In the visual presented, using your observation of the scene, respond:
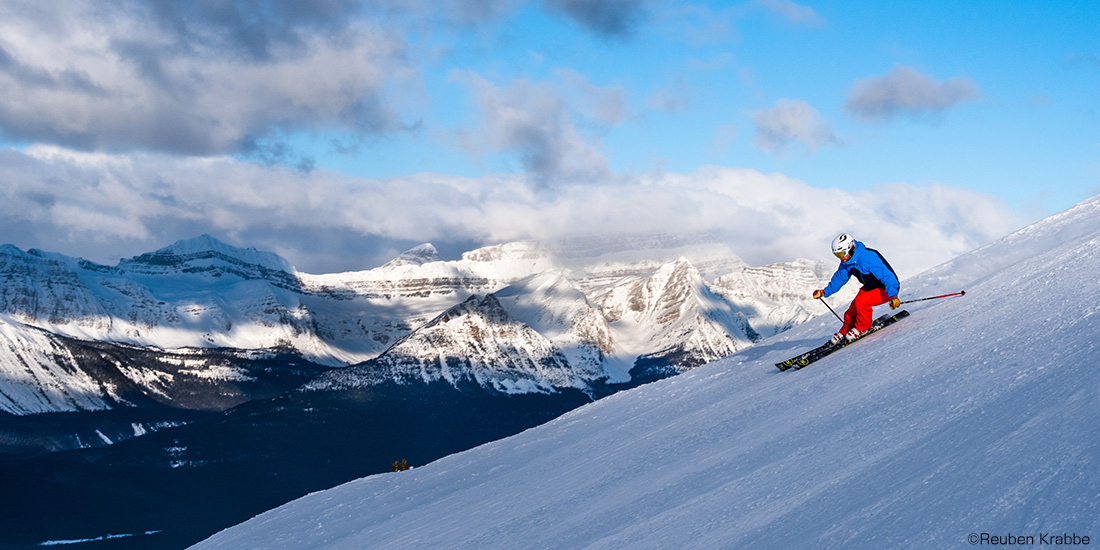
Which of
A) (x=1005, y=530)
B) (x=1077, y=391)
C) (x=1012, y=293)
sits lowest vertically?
(x=1005, y=530)

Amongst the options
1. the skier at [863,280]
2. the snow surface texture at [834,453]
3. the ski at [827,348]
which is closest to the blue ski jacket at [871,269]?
the skier at [863,280]

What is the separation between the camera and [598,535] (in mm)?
12062

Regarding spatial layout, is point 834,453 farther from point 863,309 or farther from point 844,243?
point 844,243

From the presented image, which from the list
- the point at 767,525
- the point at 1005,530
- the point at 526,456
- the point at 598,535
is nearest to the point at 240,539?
the point at 526,456

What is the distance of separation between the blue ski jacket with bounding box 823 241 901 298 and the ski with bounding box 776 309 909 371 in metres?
0.58

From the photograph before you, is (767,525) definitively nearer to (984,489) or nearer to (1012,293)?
(984,489)

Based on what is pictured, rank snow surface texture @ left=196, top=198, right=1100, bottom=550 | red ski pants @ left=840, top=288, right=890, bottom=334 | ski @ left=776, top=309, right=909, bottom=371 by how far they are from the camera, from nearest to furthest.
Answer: snow surface texture @ left=196, top=198, right=1100, bottom=550 < ski @ left=776, top=309, right=909, bottom=371 < red ski pants @ left=840, top=288, right=890, bottom=334

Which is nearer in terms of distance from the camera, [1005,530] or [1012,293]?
[1005,530]

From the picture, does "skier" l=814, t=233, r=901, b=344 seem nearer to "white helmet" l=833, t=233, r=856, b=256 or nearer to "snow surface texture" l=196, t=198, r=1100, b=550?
"white helmet" l=833, t=233, r=856, b=256

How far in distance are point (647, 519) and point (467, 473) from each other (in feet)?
29.0

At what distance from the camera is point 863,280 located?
2114cm

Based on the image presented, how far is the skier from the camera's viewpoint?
2045cm

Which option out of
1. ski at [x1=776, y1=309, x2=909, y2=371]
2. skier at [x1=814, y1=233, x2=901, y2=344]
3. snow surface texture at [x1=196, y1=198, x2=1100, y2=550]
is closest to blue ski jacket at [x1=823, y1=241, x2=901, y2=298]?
skier at [x1=814, y1=233, x2=901, y2=344]

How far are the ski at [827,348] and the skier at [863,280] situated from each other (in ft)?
0.69
